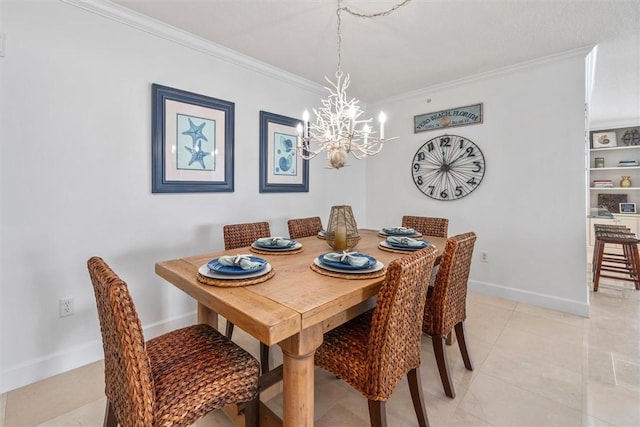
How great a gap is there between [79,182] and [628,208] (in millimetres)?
7709

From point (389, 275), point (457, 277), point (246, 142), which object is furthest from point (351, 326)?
point (246, 142)

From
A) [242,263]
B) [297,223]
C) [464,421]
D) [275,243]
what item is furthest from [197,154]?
[464,421]

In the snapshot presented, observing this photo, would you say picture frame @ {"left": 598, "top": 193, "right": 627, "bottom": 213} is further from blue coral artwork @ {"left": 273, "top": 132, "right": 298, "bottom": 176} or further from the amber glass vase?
the amber glass vase

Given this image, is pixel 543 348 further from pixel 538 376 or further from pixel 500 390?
pixel 500 390

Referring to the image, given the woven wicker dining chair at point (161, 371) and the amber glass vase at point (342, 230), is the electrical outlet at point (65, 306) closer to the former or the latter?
the woven wicker dining chair at point (161, 371)

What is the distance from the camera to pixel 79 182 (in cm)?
192

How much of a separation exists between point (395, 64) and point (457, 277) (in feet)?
7.30

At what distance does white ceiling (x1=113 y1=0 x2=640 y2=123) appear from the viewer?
200cm

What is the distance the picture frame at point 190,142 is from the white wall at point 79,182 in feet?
0.22

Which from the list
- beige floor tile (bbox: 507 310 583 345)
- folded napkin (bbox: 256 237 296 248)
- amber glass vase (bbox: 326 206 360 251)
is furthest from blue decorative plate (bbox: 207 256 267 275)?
beige floor tile (bbox: 507 310 583 345)

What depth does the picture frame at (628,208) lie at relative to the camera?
5.10 metres

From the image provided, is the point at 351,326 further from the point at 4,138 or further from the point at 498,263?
the point at 498,263

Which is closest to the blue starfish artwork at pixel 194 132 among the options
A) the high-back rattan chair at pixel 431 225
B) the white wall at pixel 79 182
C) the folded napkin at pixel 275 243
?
the white wall at pixel 79 182

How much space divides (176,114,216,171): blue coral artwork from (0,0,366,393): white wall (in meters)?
0.23
